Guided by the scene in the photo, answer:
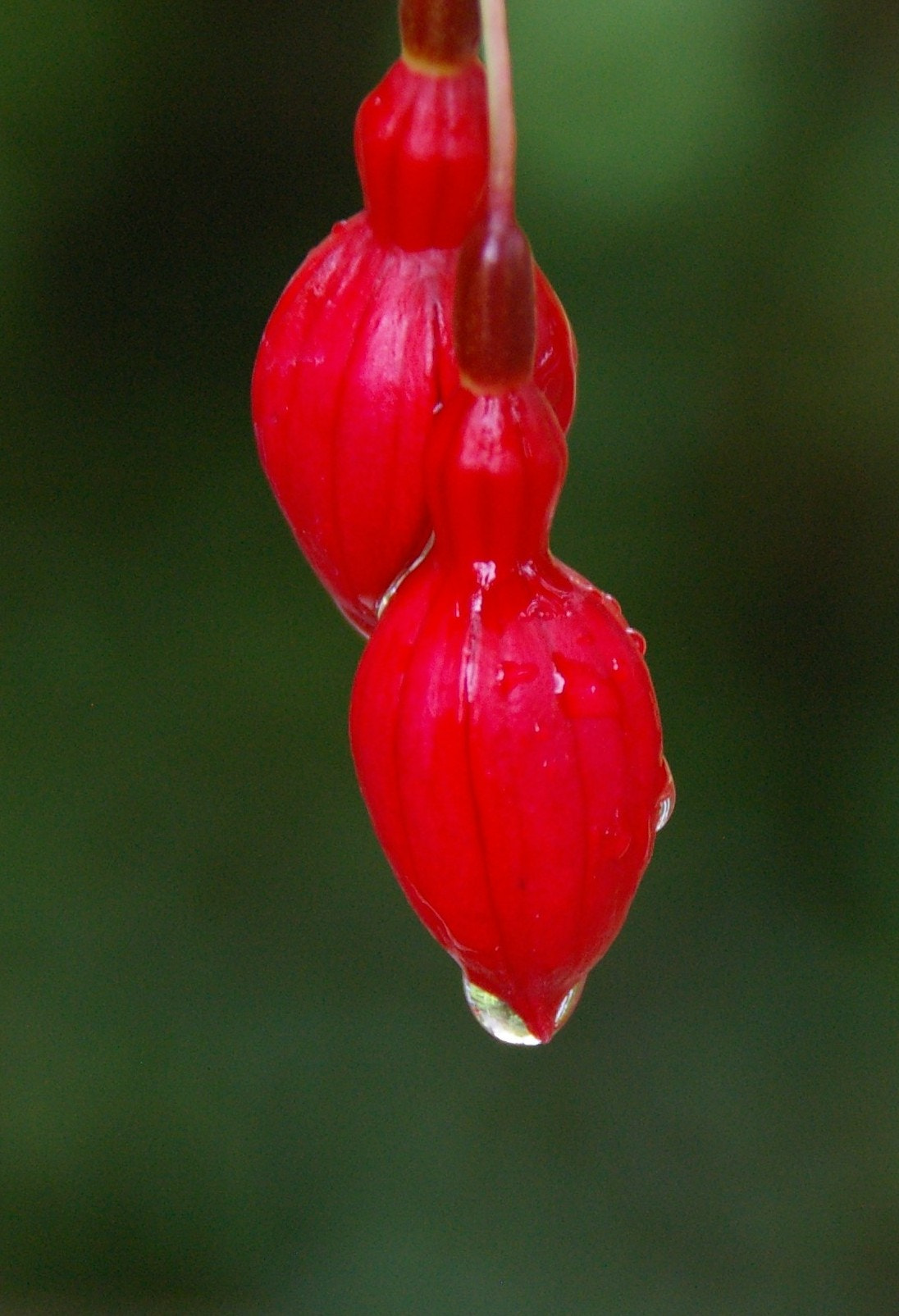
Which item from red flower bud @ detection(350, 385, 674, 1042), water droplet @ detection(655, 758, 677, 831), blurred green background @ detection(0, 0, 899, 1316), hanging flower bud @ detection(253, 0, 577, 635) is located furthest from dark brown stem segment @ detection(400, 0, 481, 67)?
blurred green background @ detection(0, 0, 899, 1316)

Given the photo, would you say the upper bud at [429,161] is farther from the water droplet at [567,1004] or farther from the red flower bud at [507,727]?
the water droplet at [567,1004]

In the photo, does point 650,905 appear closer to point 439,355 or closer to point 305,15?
point 305,15

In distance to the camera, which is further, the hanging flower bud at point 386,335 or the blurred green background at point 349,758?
the blurred green background at point 349,758

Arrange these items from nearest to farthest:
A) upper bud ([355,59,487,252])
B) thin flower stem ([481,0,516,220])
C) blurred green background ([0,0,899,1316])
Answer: thin flower stem ([481,0,516,220]), upper bud ([355,59,487,252]), blurred green background ([0,0,899,1316])

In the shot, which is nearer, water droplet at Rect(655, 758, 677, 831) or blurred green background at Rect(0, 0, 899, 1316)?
water droplet at Rect(655, 758, 677, 831)

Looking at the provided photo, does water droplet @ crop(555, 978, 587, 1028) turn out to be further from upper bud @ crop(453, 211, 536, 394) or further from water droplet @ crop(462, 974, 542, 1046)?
upper bud @ crop(453, 211, 536, 394)

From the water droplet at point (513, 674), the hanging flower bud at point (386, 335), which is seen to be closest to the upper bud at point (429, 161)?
the hanging flower bud at point (386, 335)

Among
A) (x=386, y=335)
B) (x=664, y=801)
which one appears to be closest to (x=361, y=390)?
(x=386, y=335)
